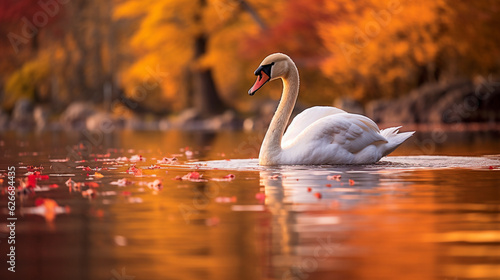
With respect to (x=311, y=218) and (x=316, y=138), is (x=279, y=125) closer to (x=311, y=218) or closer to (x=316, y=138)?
(x=316, y=138)

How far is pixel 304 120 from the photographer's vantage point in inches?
464

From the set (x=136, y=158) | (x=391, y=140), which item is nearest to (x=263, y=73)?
(x=391, y=140)

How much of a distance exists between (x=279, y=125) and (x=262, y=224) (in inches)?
203

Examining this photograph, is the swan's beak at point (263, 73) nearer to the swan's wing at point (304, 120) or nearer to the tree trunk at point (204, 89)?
the swan's wing at point (304, 120)

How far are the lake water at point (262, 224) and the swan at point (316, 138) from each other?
203mm

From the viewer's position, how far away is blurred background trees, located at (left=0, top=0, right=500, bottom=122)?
90.4 ft

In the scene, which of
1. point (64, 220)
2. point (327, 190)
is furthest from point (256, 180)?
point (64, 220)

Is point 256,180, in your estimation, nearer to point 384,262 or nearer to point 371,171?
point 371,171

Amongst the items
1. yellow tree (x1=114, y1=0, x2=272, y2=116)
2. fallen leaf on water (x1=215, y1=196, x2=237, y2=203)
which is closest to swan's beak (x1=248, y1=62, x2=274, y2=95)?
fallen leaf on water (x1=215, y1=196, x2=237, y2=203)

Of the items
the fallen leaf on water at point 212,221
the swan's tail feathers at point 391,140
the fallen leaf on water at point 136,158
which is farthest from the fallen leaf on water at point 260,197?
the fallen leaf on water at point 136,158

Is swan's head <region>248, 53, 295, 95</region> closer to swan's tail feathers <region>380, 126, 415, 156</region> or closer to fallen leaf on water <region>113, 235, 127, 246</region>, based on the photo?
swan's tail feathers <region>380, 126, 415, 156</region>

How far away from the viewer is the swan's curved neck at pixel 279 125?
10.9m

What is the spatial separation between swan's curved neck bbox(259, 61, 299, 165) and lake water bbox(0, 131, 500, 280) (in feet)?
0.83

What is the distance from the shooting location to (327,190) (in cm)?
809
